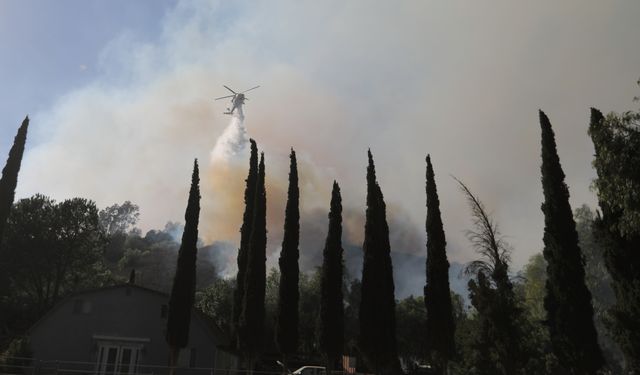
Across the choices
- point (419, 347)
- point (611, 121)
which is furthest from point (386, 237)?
point (419, 347)

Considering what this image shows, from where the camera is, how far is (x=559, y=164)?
29531mm

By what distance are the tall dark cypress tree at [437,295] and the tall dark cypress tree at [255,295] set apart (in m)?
11.5

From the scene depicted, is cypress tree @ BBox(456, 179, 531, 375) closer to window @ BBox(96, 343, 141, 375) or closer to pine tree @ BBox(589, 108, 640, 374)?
pine tree @ BBox(589, 108, 640, 374)

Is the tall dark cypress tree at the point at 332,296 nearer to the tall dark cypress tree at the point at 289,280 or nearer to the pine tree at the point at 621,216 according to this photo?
the tall dark cypress tree at the point at 289,280

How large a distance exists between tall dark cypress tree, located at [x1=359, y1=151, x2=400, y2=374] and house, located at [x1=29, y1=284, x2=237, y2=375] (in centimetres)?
1224

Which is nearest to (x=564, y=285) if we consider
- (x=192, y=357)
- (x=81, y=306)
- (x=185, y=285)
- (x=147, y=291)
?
(x=185, y=285)

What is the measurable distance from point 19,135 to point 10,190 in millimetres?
4838

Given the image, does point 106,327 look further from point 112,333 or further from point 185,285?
point 185,285

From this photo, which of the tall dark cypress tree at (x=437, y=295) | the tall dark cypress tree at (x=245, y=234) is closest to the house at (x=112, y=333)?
the tall dark cypress tree at (x=245, y=234)

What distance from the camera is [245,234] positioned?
4222 cm

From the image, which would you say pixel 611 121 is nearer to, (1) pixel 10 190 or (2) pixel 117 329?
(2) pixel 117 329

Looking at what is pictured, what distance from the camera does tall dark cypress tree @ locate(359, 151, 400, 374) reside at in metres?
32.5

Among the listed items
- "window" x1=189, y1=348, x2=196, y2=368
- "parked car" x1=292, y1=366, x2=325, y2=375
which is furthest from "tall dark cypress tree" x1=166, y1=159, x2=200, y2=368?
"parked car" x1=292, y1=366, x2=325, y2=375

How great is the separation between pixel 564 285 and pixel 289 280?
58.6ft
